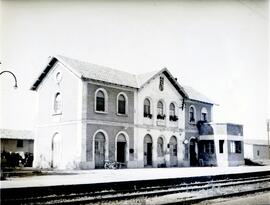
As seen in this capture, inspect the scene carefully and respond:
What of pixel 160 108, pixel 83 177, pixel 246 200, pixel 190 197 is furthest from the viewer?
pixel 160 108

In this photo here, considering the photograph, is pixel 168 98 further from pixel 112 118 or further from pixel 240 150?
pixel 240 150

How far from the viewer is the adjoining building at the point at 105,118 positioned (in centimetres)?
1875

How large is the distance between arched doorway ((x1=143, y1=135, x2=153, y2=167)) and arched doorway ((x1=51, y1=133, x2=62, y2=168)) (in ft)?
17.0

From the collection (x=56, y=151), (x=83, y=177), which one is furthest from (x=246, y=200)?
(x=56, y=151)

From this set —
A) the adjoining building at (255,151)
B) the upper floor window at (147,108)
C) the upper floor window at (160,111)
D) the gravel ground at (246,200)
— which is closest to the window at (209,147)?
the upper floor window at (160,111)

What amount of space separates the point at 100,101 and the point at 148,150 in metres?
4.83

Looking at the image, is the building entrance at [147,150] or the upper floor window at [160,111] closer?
the building entrance at [147,150]

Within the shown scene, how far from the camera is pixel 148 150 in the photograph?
72.8 ft

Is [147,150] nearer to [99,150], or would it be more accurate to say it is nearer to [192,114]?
[99,150]

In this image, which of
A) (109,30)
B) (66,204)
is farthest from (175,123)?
(66,204)

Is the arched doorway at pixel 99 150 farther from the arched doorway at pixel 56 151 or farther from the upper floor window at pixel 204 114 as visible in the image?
the upper floor window at pixel 204 114

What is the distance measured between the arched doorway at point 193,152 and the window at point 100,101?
28.0 ft

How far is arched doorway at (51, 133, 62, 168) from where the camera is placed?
19.4 metres

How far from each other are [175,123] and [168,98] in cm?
182
